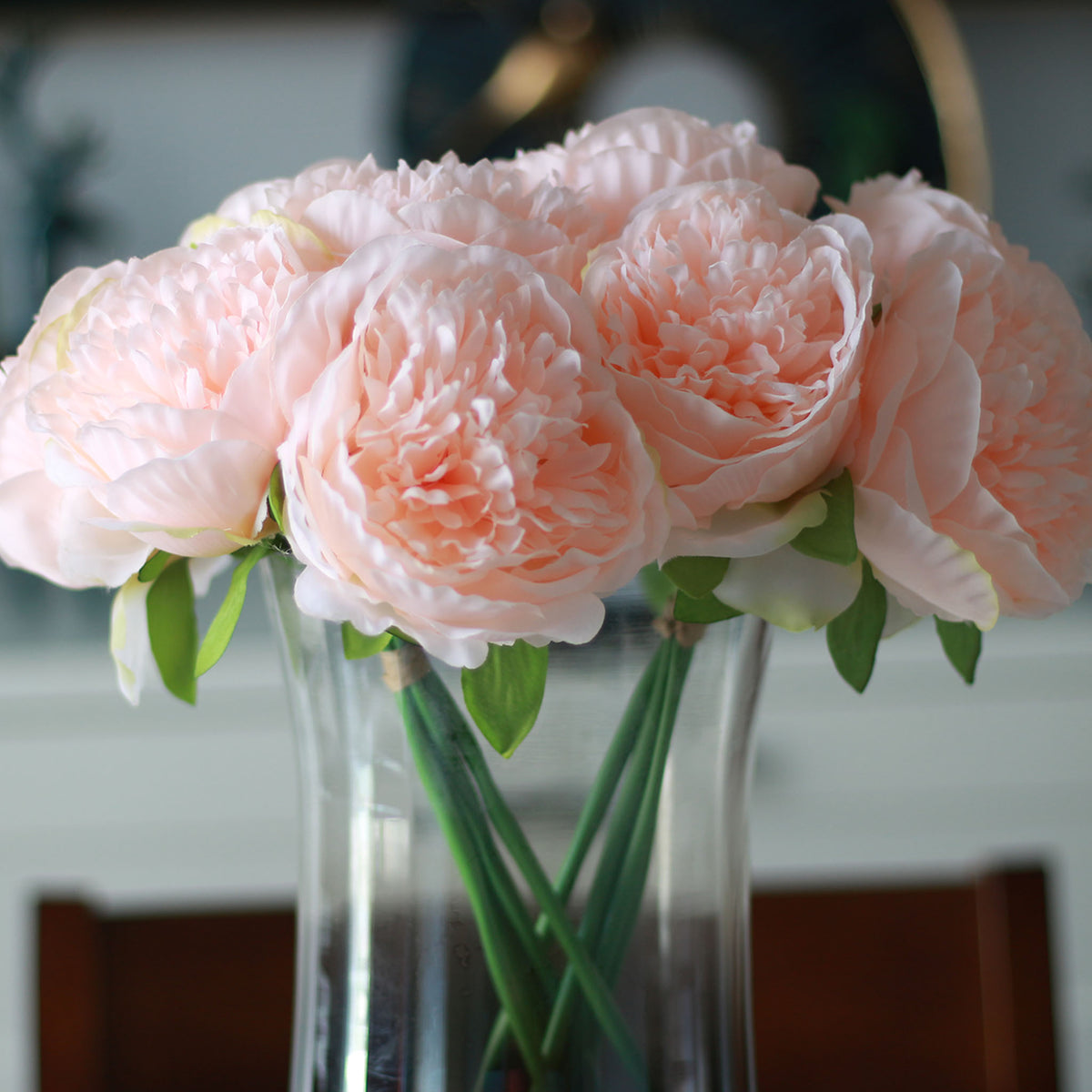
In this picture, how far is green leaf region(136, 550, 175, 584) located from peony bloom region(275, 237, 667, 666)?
8cm

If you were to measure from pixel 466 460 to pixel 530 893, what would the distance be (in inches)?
4.5

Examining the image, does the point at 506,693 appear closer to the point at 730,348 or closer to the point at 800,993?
the point at 730,348

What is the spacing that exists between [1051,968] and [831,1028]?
13cm

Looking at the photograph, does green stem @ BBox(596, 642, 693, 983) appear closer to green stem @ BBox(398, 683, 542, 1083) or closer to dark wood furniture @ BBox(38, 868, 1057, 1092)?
green stem @ BBox(398, 683, 542, 1083)

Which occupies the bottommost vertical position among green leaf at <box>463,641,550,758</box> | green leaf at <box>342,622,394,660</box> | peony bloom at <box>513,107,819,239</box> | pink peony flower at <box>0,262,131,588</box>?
green leaf at <box>463,641,550,758</box>

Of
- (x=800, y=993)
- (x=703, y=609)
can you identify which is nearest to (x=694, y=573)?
(x=703, y=609)

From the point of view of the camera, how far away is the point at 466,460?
0.23m

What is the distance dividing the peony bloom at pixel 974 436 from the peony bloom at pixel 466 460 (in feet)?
0.18

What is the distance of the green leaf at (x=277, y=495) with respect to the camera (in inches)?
9.7

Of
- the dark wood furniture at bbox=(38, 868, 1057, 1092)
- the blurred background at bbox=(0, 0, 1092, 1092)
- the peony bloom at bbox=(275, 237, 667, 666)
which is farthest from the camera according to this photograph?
the blurred background at bbox=(0, 0, 1092, 1092)

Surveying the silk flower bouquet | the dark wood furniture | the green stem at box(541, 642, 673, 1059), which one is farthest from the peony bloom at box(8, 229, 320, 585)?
the dark wood furniture

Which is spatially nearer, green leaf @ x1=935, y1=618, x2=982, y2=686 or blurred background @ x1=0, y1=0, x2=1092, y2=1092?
green leaf @ x1=935, y1=618, x2=982, y2=686

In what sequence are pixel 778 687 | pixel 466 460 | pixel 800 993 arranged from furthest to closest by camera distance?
pixel 778 687, pixel 800 993, pixel 466 460

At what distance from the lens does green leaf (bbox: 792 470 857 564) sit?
0.25 m
